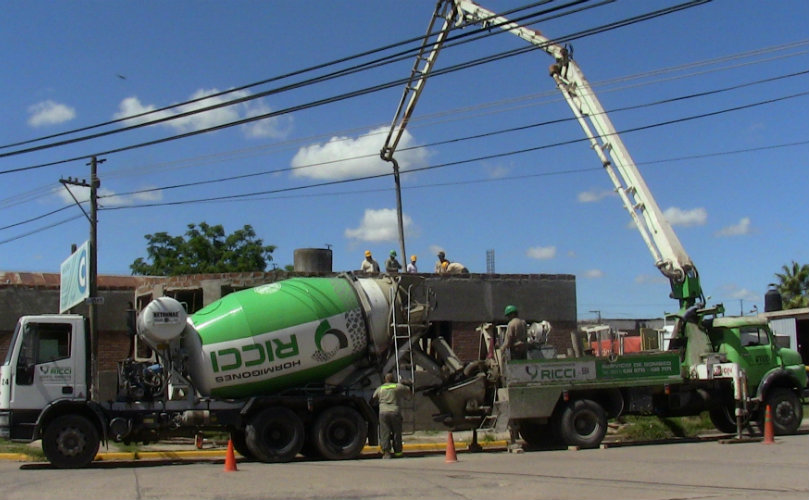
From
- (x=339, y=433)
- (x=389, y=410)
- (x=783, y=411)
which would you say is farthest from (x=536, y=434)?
(x=783, y=411)

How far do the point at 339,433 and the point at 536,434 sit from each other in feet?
13.5

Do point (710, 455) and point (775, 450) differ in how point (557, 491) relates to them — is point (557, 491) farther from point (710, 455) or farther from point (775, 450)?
point (775, 450)

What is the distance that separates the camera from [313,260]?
25.6m

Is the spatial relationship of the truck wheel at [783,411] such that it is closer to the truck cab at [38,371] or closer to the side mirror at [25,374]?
the truck cab at [38,371]

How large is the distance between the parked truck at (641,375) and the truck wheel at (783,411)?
0.07ft

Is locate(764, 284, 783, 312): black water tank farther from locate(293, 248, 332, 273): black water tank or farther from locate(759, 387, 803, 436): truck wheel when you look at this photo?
locate(293, 248, 332, 273): black water tank

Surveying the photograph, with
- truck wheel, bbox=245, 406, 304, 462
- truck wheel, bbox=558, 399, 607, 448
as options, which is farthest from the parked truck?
truck wheel, bbox=245, 406, 304, 462

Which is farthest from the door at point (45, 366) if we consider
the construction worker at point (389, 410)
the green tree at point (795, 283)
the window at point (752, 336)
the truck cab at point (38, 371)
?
the green tree at point (795, 283)

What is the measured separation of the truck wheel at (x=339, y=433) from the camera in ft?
49.5

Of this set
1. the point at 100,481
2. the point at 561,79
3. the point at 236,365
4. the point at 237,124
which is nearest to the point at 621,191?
the point at 561,79

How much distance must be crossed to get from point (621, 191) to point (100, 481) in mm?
13238

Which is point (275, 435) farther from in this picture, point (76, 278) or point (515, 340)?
point (76, 278)

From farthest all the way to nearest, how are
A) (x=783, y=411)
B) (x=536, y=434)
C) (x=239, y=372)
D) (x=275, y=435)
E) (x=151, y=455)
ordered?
(x=783, y=411)
(x=536, y=434)
(x=151, y=455)
(x=275, y=435)
(x=239, y=372)

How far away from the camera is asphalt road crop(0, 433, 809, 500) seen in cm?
1033
